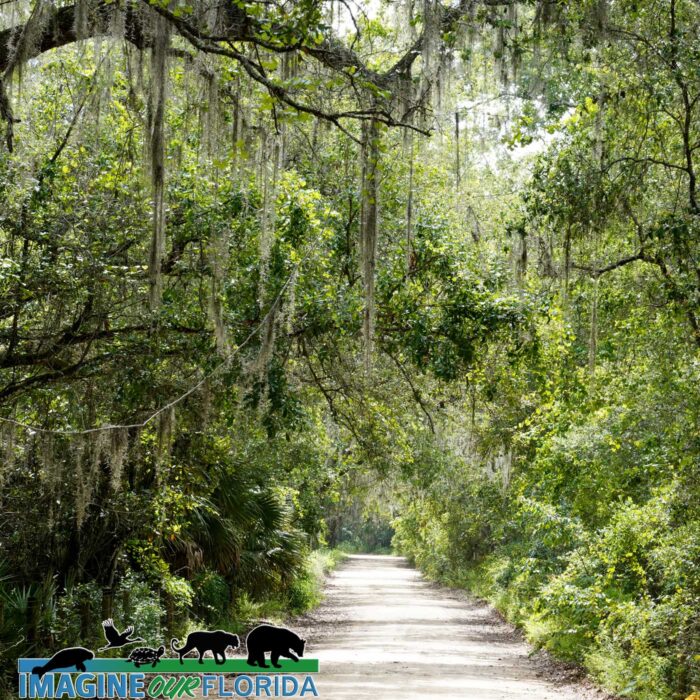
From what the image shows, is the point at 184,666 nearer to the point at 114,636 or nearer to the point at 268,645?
the point at 268,645

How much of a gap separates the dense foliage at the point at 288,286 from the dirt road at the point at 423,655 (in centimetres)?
89

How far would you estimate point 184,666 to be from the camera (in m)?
9.45

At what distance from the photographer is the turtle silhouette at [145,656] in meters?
8.69

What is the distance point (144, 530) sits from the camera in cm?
945

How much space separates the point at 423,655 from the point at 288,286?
680cm

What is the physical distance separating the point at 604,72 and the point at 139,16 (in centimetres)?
502

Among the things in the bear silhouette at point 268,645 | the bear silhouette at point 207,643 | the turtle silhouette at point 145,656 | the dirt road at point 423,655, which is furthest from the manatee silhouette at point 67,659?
the dirt road at point 423,655

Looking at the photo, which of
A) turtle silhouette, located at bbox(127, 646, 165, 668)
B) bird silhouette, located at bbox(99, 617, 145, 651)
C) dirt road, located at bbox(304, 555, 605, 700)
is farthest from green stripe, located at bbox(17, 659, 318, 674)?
dirt road, located at bbox(304, 555, 605, 700)

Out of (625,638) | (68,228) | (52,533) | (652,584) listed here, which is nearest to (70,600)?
(52,533)

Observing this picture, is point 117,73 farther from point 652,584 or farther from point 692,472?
point 652,584

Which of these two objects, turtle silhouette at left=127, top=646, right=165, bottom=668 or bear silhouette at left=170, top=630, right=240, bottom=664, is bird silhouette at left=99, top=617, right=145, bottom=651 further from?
bear silhouette at left=170, top=630, right=240, bottom=664

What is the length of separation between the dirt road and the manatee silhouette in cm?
237

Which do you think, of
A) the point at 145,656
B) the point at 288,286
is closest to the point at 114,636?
the point at 145,656

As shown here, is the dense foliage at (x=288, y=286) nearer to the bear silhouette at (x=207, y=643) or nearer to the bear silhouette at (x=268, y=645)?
the bear silhouette at (x=207, y=643)
